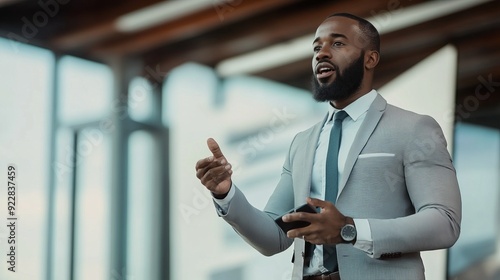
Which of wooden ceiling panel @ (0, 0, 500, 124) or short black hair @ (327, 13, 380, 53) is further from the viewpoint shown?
wooden ceiling panel @ (0, 0, 500, 124)

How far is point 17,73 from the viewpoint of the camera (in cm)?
445

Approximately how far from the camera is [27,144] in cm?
450

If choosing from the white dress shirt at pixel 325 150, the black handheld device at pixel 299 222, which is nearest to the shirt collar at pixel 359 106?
the white dress shirt at pixel 325 150

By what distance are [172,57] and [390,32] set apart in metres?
1.19

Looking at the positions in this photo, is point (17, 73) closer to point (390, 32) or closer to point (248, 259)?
point (248, 259)

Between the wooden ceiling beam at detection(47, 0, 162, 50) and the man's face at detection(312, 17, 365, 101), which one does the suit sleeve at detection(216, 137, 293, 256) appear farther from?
the wooden ceiling beam at detection(47, 0, 162, 50)

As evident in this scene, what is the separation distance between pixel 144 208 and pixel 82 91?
72cm

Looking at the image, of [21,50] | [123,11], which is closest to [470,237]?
[123,11]

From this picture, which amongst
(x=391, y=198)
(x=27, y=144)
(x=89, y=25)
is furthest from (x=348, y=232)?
(x=89, y=25)

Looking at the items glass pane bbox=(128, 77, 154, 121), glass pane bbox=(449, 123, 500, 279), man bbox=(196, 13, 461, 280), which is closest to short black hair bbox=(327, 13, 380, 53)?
man bbox=(196, 13, 461, 280)

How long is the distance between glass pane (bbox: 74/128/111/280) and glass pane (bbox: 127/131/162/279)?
128 millimetres

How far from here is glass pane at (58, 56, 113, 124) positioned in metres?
4.64

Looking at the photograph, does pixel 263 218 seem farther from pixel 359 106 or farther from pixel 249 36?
pixel 249 36

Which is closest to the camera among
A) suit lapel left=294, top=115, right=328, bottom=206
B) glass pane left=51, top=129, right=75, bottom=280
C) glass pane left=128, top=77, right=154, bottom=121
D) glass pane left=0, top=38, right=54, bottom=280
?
suit lapel left=294, top=115, right=328, bottom=206
